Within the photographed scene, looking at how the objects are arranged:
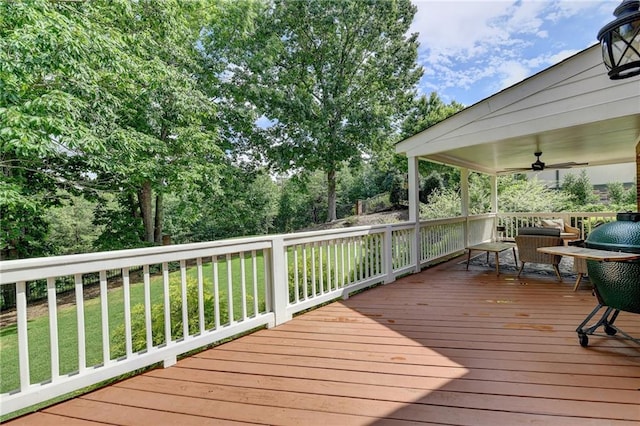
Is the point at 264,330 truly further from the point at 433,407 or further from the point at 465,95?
the point at 465,95

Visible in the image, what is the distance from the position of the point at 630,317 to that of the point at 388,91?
1279 centimetres

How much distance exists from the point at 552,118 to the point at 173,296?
5.15 meters

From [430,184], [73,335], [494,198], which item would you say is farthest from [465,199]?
[430,184]

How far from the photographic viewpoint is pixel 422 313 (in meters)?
3.44

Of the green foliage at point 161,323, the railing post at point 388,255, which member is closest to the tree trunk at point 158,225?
the green foliage at point 161,323

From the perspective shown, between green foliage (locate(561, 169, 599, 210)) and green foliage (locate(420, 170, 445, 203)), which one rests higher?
green foliage (locate(420, 170, 445, 203))

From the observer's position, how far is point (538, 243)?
499cm

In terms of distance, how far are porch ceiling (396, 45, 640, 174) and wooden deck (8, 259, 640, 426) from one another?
2.25 m

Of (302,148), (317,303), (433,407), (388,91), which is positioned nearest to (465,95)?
(388,91)

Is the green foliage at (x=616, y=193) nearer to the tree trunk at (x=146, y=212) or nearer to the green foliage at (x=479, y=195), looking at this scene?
the green foliage at (x=479, y=195)

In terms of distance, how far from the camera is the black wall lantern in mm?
2025

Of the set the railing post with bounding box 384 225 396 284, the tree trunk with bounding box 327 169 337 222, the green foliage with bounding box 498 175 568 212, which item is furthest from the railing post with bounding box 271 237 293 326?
the tree trunk with bounding box 327 169 337 222

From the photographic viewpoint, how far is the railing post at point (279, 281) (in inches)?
124

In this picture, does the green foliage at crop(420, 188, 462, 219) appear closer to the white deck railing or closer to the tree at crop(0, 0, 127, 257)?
the white deck railing
